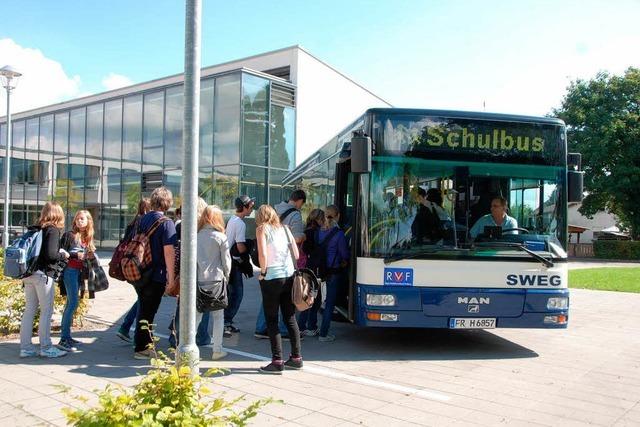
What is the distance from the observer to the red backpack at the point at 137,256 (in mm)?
6414

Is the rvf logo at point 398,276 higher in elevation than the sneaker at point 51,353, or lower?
higher

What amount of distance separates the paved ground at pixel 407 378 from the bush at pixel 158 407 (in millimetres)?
1876

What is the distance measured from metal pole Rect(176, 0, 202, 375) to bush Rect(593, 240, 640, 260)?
4109cm

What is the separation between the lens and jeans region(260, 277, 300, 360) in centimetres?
606

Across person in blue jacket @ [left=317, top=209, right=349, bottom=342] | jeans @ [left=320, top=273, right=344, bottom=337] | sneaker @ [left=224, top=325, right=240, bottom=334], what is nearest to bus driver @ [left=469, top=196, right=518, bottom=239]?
person in blue jacket @ [left=317, top=209, right=349, bottom=342]

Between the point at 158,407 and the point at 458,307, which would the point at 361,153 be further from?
the point at 158,407

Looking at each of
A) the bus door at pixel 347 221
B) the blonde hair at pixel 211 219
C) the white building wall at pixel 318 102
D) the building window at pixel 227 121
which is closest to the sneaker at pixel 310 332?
the bus door at pixel 347 221

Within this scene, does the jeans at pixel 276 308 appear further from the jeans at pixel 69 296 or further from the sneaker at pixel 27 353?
the sneaker at pixel 27 353

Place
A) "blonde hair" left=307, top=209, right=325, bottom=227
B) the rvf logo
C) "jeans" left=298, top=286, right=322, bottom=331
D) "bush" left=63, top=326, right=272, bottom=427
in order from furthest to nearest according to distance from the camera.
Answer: "jeans" left=298, top=286, right=322, bottom=331 → "blonde hair" left=307, top=209, right=325, bottom=227 → the rvf logo → "bush" left=63, top=326, right=272, bottom=427

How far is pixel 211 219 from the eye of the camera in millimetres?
6406

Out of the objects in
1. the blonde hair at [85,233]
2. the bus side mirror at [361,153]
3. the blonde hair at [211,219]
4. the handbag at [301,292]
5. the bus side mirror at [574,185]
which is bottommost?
the handbag at [301,292]

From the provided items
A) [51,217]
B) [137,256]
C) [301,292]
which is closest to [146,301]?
[137,256]

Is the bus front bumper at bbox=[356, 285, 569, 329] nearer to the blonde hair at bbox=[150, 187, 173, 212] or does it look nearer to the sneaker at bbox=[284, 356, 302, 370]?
the sneaker at bbox=[284, 356, 302, 370]

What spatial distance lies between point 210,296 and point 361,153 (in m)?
2.46
